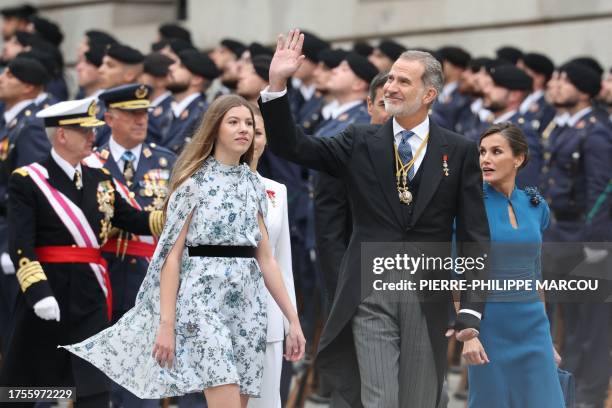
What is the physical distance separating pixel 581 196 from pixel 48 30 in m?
8.17

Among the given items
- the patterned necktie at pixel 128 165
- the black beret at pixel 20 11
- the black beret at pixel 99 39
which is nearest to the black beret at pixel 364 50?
the black beret at pixel 99 39


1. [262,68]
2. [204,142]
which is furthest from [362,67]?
[204,142]

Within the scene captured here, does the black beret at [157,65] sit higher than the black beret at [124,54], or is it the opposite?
the black beret at [124,54]

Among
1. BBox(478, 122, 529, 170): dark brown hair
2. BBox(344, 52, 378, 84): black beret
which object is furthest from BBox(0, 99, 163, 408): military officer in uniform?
BBox(344, 52, 378, 84): black beret

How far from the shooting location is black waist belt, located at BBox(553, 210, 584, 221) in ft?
36.6

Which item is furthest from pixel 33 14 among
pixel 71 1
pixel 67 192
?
pixel 67 192

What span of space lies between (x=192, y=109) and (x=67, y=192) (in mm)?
3781

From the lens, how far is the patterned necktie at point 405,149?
6.93 meters

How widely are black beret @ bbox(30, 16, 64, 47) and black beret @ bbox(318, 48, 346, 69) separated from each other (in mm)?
5591

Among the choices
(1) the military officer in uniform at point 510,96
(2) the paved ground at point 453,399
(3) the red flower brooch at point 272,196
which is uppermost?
(1) the military officer in uniform at point 510,96

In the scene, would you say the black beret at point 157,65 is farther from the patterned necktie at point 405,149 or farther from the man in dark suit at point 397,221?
the patterned necktie at point 405,149

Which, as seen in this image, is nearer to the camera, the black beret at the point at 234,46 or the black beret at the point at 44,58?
the black beret at the point at 44,58

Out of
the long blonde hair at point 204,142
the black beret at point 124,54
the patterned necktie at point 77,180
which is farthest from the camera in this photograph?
the black beret at point 124,54

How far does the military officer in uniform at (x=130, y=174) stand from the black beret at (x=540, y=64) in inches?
182
